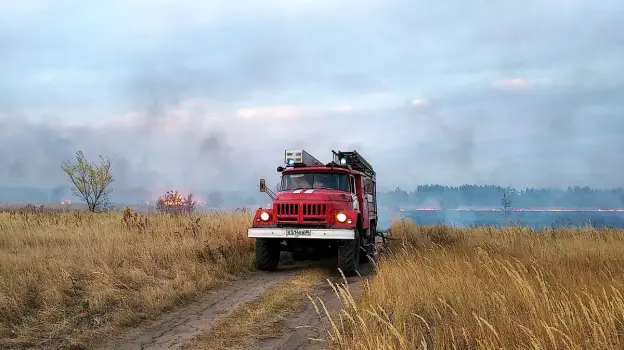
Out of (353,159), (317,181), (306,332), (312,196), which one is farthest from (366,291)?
(353,159)

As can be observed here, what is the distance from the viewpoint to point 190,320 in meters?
6.39

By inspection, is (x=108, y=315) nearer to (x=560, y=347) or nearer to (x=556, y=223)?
(x=560, y=347)

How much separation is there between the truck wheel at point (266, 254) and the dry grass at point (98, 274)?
1.21 ft

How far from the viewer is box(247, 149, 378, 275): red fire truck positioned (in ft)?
33.8

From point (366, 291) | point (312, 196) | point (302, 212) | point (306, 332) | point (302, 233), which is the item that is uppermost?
point (312, 196)

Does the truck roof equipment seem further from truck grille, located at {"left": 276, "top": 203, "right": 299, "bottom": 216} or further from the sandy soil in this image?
the sandy soil

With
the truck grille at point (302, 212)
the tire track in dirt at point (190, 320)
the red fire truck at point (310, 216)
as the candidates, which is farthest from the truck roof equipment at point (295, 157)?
the tire track in dirt at point (190, 320)

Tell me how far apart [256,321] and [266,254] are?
14.8 ft

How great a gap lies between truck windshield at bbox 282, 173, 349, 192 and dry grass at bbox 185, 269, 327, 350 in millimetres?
3426

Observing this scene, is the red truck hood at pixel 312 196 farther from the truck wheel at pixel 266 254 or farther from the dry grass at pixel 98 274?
the dry grass at pixel 98 274

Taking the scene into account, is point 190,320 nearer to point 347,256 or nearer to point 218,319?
point 218,319

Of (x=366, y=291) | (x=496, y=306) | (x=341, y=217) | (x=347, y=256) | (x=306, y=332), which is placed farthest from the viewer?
(x=341, y=217)

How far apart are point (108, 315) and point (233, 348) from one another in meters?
2.39

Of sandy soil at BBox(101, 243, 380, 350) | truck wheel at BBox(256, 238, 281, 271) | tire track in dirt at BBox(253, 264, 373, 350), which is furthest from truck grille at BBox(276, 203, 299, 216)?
tire track in dirt at BBox(253, 264, 373, 350)
